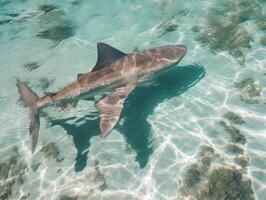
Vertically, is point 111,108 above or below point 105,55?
below

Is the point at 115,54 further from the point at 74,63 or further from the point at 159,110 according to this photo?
the point at 74,63

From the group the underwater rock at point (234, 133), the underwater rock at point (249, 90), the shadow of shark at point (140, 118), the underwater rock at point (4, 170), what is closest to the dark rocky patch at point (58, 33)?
the shadow of shark at point (140, 118)

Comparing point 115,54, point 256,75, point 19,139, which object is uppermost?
point 115,54

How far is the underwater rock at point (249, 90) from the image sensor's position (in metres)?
8.75

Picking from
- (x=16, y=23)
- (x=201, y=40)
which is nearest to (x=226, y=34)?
(x=201, y=40)

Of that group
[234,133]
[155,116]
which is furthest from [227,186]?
[155,116]

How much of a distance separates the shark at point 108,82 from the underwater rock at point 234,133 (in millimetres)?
2158

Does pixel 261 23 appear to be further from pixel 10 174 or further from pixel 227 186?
pixel 10 174

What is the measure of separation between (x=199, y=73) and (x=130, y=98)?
221 cm

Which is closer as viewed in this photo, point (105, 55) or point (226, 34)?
point (105, 55)

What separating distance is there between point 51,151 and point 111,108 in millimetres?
2041

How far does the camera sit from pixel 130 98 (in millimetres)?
9352

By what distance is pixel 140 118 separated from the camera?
8.80 metres

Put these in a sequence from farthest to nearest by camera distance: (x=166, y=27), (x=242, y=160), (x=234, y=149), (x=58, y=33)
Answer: (x=58, y=33) → (x=166, y=27) → (x=234, y=149) → (x=242, y=160)
